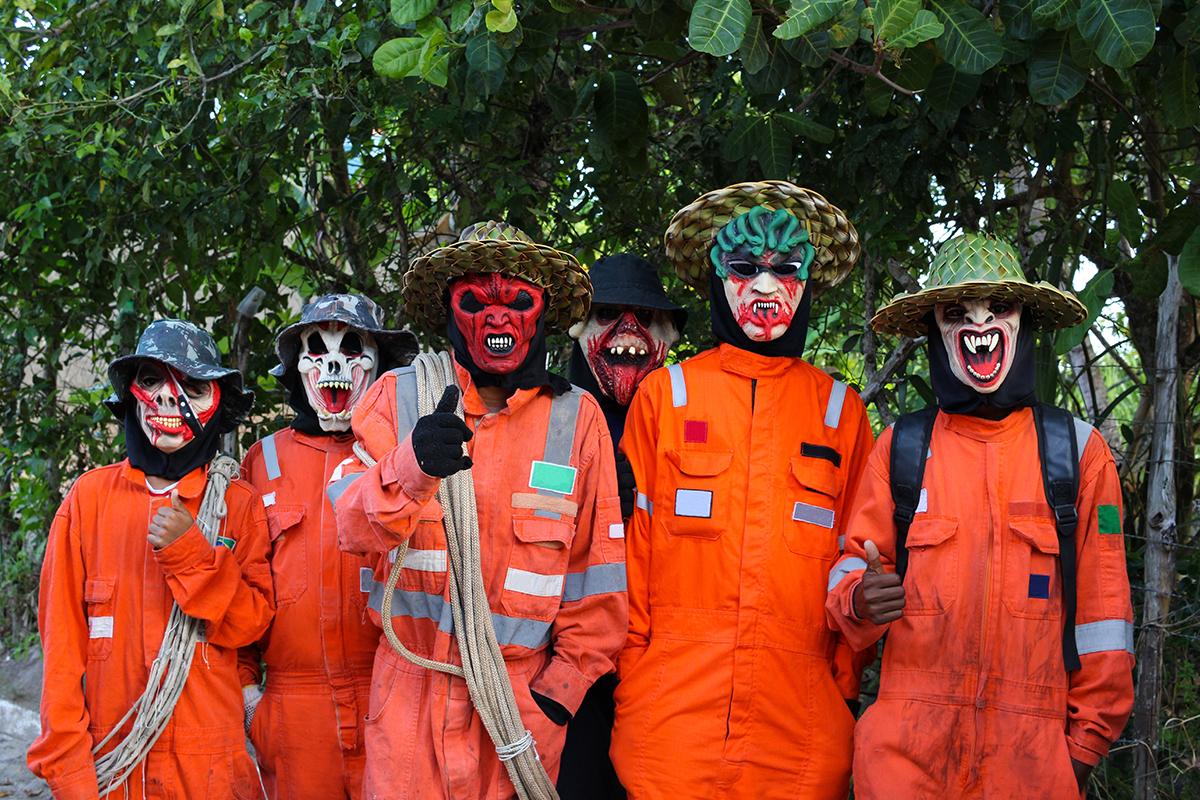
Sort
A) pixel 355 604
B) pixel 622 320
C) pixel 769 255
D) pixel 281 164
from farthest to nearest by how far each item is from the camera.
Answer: pixel 281 164 < pixel 622 320 < pixel 355 604 < pixel 769 255

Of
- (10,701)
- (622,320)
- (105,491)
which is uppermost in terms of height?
(622,320)

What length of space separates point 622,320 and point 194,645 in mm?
1851

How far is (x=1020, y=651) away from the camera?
8.97ft

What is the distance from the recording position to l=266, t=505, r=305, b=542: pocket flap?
3.49 m

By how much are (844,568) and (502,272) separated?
1.33 meters

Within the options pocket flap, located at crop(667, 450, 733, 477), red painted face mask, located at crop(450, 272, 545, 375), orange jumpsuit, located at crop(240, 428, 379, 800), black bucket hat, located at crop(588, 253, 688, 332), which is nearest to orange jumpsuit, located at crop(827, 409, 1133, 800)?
pocket flap, located at crop(667, 450, 733, 477)

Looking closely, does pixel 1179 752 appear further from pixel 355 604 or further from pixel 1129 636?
pixel 355 604

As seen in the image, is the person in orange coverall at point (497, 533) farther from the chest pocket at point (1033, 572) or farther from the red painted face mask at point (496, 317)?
the chest pocket at point (1033, 572)

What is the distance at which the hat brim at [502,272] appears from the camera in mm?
3000

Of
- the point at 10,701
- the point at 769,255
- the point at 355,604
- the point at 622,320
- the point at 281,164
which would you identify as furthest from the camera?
the point at 10,701

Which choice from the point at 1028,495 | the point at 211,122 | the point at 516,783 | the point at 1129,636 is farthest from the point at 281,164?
the point at 1129,636

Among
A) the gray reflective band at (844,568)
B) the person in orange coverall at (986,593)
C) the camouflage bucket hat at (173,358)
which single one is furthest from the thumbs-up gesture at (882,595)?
the camouflage bucket hat at (173,358)

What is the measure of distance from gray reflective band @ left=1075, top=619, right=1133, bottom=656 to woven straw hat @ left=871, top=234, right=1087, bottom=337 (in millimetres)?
924

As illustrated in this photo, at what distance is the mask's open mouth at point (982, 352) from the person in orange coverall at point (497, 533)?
1081mm
